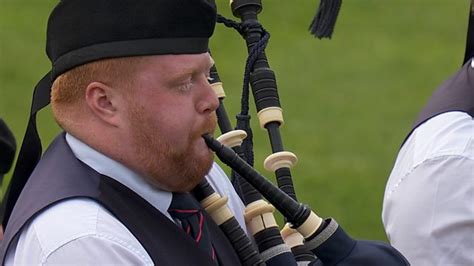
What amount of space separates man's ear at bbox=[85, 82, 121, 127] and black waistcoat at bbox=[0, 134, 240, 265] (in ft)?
0.41

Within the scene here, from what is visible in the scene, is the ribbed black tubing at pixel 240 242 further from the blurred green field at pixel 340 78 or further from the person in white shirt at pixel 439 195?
the blurred green field at pixel 340 78

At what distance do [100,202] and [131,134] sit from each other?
0.17 meters

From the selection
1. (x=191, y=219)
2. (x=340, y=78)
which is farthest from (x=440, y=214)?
(x=340, y=78)

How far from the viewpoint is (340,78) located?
1058cm

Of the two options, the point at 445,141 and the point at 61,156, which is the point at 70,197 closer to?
the point at 61,156

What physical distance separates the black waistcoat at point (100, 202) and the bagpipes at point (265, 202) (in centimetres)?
20

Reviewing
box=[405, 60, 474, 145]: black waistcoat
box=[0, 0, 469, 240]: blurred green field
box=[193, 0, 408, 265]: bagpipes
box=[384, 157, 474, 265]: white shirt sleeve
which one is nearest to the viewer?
box=[193, 0, 408, 265]: bagpipes

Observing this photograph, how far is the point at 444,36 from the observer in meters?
11.3

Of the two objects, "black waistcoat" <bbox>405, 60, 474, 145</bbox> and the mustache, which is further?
"black waistcoat" <bbox>405, 60, 474, 145</bbox>

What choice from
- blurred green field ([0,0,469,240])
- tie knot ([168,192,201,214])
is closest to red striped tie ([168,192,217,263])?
tie knot ([168,192,201,214])

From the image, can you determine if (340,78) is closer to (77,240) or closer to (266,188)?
(266,188)

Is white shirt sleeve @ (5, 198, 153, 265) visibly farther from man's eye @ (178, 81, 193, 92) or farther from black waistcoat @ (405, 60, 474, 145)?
black waistcoat @ (405, 60, 474, 145)

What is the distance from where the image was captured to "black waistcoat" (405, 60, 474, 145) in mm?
3758

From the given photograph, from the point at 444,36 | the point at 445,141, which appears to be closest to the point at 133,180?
the point at 445,141
